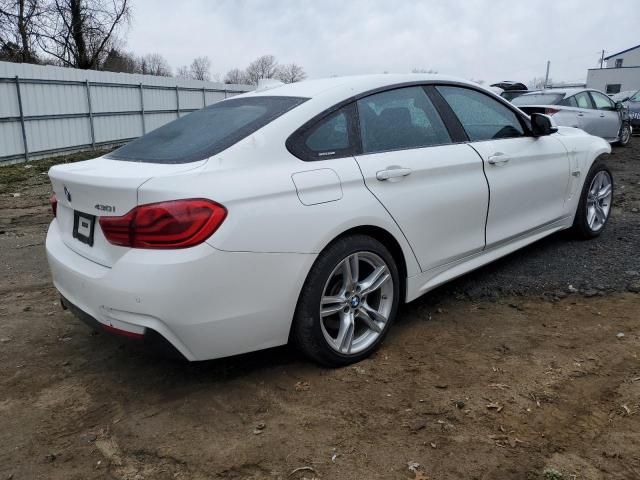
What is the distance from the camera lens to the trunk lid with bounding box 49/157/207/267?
249 cm

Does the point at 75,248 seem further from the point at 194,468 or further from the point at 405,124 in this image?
the point at 405,124

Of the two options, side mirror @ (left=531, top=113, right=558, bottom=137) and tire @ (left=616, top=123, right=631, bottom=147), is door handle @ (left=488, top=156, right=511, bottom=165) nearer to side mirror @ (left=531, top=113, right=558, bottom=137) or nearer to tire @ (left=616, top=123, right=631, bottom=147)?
side mirror @ (left=531, top=113, right=558, bottom=137)

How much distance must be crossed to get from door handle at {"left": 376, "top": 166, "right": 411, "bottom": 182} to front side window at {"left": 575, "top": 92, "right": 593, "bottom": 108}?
9621 millimetres

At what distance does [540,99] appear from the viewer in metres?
11.2

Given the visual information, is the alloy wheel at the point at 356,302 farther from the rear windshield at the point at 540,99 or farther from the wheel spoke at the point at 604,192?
the rear windshield at the point at 540,99

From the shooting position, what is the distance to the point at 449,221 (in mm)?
3402

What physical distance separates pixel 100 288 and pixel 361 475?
55.8 inches

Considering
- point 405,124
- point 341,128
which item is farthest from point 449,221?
point 341,128

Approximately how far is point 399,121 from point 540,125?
144 cm

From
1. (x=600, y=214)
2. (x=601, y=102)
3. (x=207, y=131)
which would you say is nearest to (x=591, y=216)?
(x=600, y=214)

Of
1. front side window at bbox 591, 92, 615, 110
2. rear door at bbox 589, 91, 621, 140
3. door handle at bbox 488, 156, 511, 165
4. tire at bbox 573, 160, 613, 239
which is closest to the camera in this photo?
door handle at bbox 488, 156, 511, 165

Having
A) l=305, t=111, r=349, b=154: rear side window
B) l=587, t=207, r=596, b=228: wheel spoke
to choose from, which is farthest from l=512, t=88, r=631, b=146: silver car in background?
l=305, t=111, r=349, b=154: rear side window

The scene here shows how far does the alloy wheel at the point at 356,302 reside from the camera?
2.92m

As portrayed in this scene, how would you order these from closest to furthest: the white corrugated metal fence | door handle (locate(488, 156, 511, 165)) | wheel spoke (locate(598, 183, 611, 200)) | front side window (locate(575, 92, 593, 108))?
door handle (locate(488, 156, 511, 165)) < wheel spoke (locate(598, 183, 611, 200)) < front side window (locate(575, 92, 593, 108)) < the white corrugated metal fence
